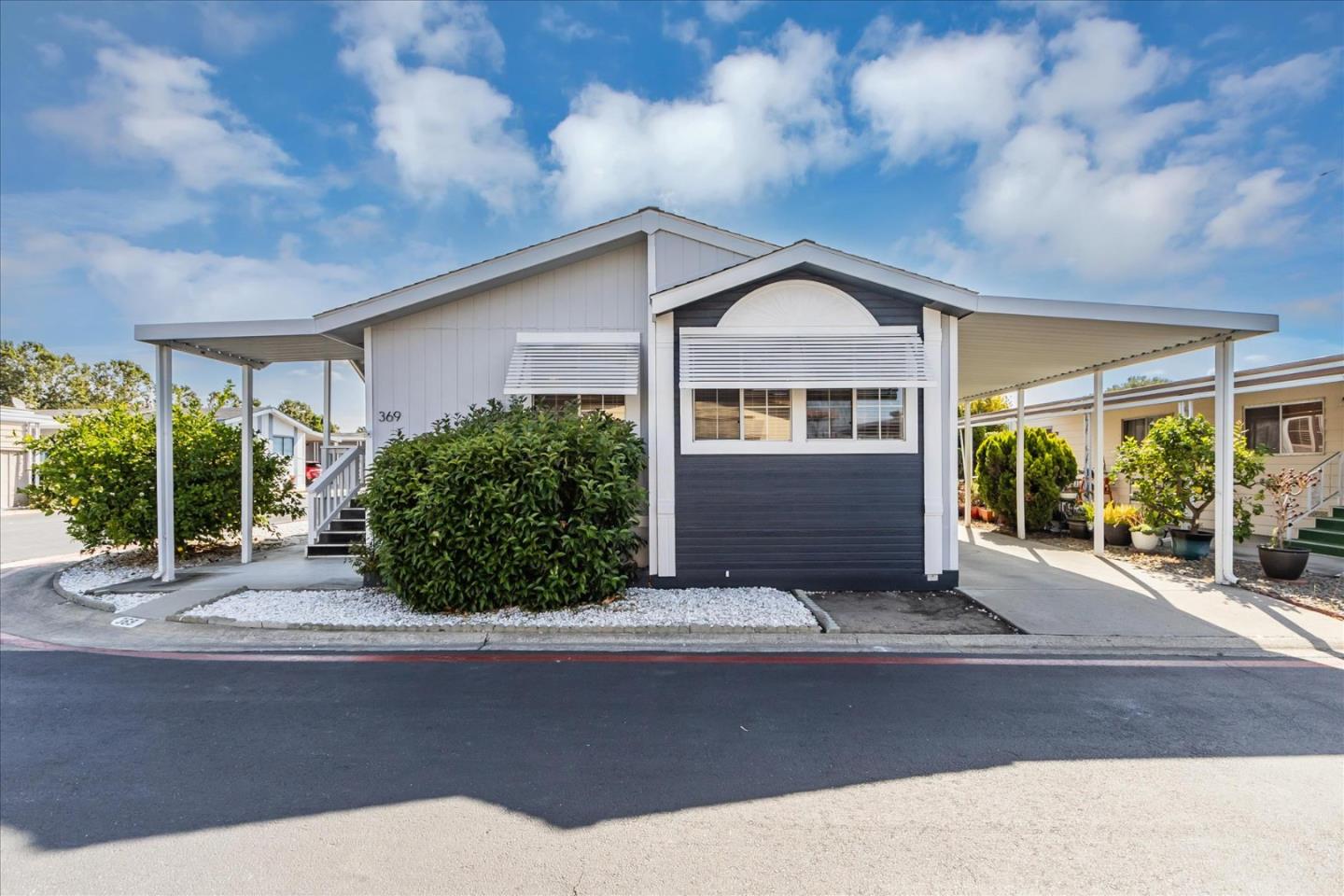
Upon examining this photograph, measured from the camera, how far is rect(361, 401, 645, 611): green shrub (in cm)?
567

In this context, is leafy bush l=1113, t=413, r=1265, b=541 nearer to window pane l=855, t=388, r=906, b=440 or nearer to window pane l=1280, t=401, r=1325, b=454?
window pane l=1280, t=401, r=1325, b=454

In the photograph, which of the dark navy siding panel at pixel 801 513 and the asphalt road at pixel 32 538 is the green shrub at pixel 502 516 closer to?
the dark navy siding panel at pixel 801 513

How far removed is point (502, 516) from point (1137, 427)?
1472 centimetres

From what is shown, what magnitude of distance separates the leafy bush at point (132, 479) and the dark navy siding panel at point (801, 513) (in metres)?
7.17

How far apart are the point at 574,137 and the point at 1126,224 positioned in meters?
A: 10.9

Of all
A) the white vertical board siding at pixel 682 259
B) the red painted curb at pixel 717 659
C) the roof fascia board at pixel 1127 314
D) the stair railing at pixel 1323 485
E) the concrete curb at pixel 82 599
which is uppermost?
the white vertical board siding at pixel 682 259

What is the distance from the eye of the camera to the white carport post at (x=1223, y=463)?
7.27 metres

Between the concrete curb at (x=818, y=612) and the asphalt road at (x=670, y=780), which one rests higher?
the concrete curb at (x=818, y=612)

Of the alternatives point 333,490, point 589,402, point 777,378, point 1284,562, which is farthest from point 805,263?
point 333,490

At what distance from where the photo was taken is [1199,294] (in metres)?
17.7

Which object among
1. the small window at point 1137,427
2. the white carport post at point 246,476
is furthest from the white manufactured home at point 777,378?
the small window at point 1137,427

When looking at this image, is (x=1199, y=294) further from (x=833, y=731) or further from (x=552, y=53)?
(x=833, y=731)

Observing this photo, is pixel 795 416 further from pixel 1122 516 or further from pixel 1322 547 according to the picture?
pixel 1322 547

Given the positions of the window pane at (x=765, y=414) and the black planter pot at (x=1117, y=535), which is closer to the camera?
the window pane at (x=765, y=414)
